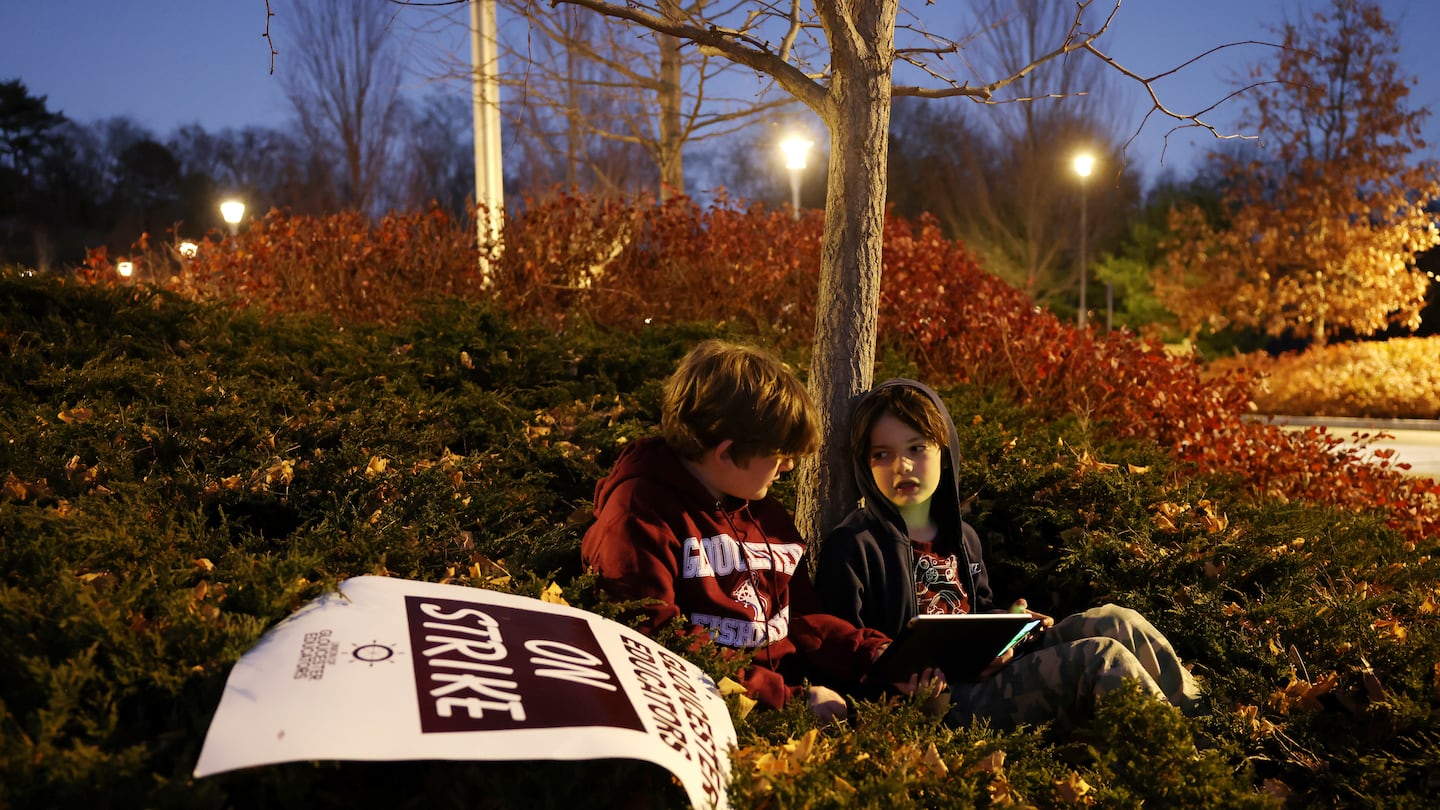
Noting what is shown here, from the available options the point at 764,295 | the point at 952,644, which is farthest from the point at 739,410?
the point at 764,295

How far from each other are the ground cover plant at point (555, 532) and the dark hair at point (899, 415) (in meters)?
0.76

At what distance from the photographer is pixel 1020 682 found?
2914 mm

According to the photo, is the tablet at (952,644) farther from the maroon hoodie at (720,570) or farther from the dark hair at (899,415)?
the dark hair at (899,415)

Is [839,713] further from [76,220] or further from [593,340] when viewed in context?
[76,220]

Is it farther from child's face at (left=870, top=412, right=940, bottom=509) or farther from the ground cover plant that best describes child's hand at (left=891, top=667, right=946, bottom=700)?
child's face at (left=870, top=412, right=940, bottom=509)

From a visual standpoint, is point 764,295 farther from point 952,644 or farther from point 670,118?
point 670,118

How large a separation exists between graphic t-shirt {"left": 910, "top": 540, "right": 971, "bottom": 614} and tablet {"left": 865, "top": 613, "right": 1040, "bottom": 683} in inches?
16.2

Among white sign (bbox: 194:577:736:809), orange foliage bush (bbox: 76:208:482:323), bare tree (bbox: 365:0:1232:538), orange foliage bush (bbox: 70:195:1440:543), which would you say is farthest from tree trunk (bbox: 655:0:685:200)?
white sign (bbox: 194:577:736:809)

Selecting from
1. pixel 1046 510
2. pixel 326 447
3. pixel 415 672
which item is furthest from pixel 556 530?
pixel 1046 510

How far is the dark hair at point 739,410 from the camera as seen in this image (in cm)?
286

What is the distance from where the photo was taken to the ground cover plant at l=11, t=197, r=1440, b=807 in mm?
1831

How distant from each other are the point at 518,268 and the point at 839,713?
4980mm

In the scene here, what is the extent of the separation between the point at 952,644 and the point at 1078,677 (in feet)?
1.20

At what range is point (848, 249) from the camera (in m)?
3.86
